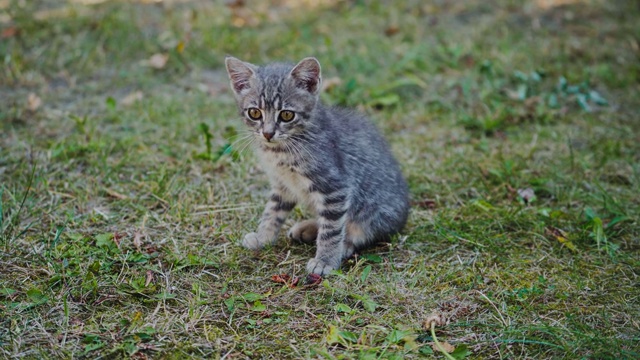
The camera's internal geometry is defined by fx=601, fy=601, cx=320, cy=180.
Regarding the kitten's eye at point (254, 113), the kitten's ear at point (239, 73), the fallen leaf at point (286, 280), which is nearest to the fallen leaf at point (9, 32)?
the kitten's ear at point (239, 73)

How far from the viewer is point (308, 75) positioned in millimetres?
4008

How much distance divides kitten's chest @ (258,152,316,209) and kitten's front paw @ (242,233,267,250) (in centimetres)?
39

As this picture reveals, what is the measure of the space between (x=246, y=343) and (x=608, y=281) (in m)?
2.27

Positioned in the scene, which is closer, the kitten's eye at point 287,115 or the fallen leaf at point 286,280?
the fallen leaf at point 286,280

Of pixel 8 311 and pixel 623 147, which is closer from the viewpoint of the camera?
pixel 8 311

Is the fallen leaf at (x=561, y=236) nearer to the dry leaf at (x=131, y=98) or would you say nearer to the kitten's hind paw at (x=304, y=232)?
the kitten's hind paw at (x=304, y=232)

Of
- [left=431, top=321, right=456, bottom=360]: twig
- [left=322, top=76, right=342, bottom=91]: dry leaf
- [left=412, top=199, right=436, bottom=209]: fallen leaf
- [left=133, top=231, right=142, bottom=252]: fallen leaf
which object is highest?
[left=322, top=76, right=342, bottom=91]: dry leaf

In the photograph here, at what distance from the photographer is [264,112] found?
3.93 metres

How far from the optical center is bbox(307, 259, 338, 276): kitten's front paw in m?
3.84

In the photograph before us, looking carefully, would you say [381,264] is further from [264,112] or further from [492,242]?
[264,112]

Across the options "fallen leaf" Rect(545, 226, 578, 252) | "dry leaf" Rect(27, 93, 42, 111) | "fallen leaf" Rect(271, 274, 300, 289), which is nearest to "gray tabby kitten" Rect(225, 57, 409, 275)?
"fallen leaf" Rect(271, 274, 300, 289)

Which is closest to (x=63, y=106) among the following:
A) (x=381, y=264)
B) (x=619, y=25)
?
(x=381, y=264)

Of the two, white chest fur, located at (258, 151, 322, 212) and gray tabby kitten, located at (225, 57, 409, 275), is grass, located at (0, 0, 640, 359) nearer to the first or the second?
gray tabby kitten, located at (225, 57, 409, 275)

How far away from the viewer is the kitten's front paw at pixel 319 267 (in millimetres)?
3837
